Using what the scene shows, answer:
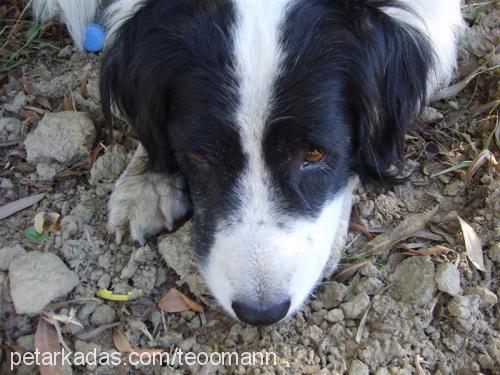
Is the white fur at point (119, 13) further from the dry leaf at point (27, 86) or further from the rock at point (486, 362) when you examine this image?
the rock at point (486, 362)

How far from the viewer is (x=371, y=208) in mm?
2955

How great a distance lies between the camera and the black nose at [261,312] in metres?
2.17

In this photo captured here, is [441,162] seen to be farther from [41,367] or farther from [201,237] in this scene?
[41,367]

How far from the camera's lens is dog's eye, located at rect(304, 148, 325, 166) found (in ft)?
7.49

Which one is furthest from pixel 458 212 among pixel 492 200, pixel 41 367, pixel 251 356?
pixel 41 367

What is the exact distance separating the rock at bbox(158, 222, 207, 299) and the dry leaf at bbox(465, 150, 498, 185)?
1.41 m

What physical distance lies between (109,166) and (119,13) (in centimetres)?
77

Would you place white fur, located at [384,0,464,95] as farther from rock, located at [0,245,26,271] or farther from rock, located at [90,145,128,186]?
rock, located at [0,245,26,271]

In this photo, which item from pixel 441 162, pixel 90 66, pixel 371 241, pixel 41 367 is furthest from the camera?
pixel 90 66

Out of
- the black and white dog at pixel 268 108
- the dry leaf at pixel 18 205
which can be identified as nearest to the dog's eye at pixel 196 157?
the black and white dog at pixel 268 108

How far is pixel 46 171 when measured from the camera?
10.1ft

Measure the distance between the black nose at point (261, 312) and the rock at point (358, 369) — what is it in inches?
17.7

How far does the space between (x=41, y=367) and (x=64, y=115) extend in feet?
4.34

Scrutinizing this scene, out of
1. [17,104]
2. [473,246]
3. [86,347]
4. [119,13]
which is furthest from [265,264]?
[17,104]
